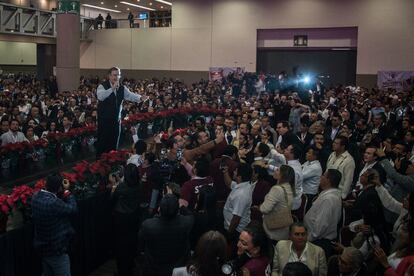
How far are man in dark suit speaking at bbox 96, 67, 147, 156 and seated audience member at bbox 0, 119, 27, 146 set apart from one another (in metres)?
2.46

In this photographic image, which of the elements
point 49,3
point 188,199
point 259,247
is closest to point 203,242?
point 259,247

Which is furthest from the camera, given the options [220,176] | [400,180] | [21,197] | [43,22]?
[43,22]

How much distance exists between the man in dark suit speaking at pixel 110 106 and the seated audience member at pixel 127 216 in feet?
9.16

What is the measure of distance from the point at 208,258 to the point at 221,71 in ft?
85.4

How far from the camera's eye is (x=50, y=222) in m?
4.95

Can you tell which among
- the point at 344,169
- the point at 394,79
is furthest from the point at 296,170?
the point at 394,79

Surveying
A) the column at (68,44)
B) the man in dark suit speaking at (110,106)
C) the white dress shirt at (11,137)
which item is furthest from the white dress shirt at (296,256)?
the column at (68,44)

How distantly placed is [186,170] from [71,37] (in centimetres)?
1386

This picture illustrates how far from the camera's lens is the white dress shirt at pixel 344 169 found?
654 centimetres

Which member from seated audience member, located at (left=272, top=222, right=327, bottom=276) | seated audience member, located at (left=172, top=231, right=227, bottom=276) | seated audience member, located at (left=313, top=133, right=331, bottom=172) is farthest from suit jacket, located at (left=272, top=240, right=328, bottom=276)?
seated audience member, located at (left=313, top=133, right=331, bottom=172)

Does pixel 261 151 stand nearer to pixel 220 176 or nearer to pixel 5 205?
pixel 220 176

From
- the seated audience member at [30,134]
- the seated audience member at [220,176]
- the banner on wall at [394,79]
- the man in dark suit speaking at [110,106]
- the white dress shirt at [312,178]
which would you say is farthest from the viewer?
the banner on wall at [394,79]

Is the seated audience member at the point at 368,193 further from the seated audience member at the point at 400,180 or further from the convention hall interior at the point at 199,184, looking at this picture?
the seated audience member at the point at 400,180

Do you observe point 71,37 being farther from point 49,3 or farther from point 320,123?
point 49,3
